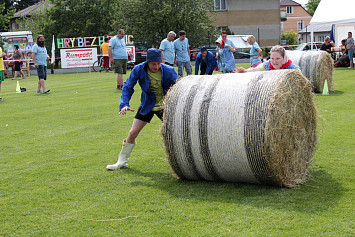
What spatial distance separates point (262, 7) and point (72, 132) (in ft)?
171

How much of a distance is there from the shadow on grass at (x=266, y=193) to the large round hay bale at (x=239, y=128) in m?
0.11

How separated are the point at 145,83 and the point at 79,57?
29.3 m

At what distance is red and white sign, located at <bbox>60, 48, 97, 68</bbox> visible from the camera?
35.0 meters

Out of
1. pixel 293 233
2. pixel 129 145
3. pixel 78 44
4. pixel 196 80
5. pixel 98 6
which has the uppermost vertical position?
pixel 98 6

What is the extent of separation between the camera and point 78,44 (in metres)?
38.8

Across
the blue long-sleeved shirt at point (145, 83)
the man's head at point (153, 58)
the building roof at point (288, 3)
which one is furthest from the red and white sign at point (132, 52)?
the building roof at point (288, 3)

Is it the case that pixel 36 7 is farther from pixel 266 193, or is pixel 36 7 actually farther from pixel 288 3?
pixel 266 193

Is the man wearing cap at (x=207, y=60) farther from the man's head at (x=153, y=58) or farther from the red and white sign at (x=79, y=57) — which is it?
the red and white sign at (x=79, y=57)

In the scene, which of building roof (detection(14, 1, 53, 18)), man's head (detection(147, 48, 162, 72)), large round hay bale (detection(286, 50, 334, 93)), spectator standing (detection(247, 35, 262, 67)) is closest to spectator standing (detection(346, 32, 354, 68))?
large round hay bale (detection(286, 50, 334, 93))

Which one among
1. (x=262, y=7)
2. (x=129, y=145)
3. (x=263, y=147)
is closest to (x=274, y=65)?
(x=263, y=147)

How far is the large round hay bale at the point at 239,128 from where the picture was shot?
5.47 m

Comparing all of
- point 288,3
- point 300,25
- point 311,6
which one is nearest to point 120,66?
point 288,3

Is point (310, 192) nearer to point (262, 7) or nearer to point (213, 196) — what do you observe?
point (213, 196)

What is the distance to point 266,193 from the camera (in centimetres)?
565
